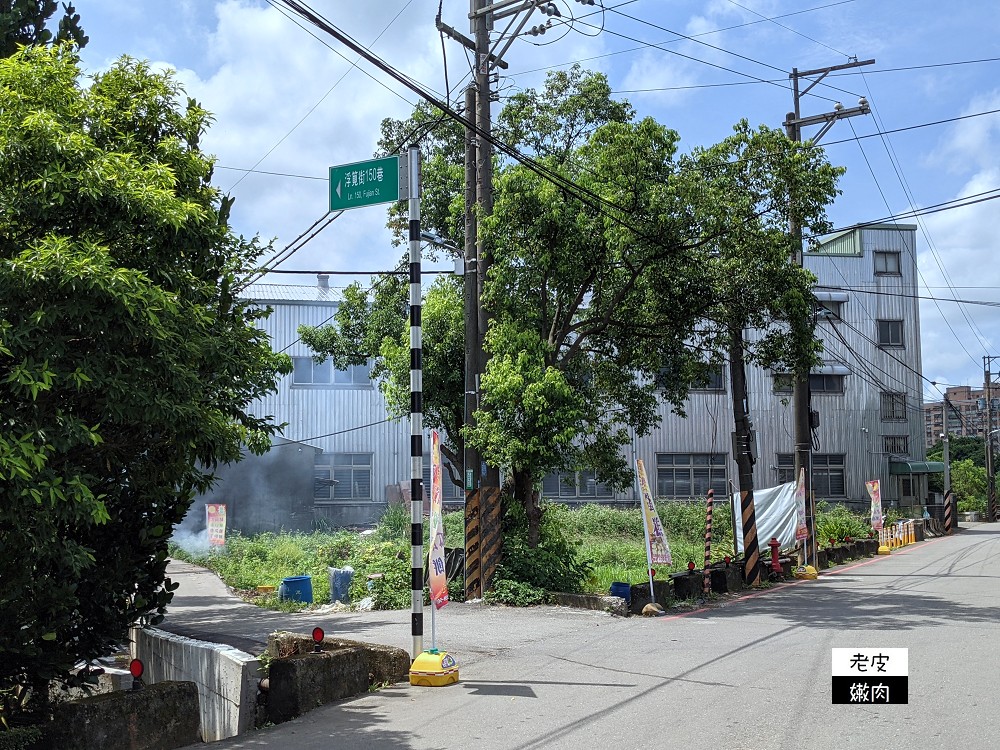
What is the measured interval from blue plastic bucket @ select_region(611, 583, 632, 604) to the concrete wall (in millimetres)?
7508

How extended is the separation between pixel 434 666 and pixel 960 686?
5146 millimetres

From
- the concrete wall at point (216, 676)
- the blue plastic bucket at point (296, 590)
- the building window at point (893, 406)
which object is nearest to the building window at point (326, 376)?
the blue plastic bucket at point (296, 590)

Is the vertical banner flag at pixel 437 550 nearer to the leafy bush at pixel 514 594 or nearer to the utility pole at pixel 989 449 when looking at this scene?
the leafy bush at pixel 514 594

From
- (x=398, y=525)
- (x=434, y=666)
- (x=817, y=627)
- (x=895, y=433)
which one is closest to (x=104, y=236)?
(x=434, y=666)

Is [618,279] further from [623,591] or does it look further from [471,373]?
[623,591]

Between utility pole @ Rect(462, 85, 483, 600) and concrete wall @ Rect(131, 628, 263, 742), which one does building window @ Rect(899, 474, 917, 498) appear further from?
concrete wall @ Rect(131, 628, 263, 742)

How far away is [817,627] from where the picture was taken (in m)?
13.3

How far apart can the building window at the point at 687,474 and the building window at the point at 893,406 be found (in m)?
9.53

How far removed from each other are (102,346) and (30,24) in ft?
27.7

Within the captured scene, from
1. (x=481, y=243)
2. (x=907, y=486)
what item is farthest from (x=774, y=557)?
(x=907, y=486)

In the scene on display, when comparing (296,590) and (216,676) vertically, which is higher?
(216,676)

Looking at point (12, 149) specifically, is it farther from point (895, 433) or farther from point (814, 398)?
point (895, 433)

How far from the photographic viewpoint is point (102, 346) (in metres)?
6.25

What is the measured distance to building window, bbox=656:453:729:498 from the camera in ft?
135
